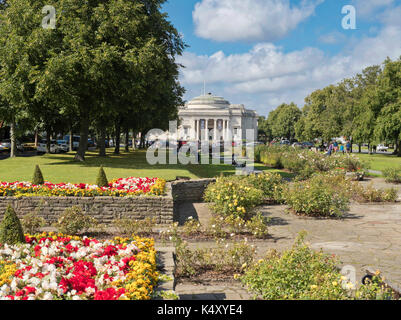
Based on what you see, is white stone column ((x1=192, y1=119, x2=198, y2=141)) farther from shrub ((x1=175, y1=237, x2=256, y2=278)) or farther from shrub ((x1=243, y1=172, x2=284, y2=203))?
shrub ((x1=175, y1=237, x2=256, y2=278))

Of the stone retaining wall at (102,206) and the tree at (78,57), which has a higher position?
the tree at (78,57)

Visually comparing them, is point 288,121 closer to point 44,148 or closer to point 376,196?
point 44,148

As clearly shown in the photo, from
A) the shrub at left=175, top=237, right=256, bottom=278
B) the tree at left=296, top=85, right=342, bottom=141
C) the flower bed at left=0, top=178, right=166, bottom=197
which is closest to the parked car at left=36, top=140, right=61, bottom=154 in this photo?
the flower bed at left=0, top=178, right=166, bottom=197

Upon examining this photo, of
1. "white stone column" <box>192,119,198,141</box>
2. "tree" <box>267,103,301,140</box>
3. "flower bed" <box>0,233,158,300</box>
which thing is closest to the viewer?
"flower bed" <box>0,233,158,300</box>

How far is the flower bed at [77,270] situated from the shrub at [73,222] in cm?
252

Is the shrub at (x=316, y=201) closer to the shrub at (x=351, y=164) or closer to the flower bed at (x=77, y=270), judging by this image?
the flower bed at (x=77, y=270)

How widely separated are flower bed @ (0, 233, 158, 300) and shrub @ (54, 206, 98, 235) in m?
2.52

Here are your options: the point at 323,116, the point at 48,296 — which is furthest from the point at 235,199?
the point at 323,116

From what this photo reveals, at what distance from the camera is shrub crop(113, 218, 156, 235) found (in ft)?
30.1

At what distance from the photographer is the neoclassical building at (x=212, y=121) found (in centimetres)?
13112

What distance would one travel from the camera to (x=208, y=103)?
14012 centimetres

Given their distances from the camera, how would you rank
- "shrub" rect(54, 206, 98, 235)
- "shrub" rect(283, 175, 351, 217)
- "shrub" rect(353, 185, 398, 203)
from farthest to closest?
"shrub" rect(353, 185, 398, 203) < "shrub" rect(283, 175, 351, 217) < "shrub" rect(54, 206, 98, 235)

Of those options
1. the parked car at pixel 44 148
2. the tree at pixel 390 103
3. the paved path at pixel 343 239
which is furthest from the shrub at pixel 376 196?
the parked car at pixel 44 148

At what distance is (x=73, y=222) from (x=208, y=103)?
13300 centimetres
